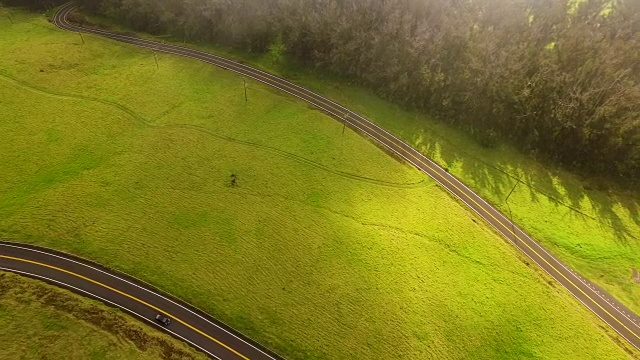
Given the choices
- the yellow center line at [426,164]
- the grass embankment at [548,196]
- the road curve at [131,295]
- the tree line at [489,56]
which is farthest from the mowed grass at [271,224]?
the tree line at [489,56]

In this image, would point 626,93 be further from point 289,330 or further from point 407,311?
point 289,330

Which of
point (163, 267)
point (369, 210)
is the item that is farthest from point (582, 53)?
point (163, 267)

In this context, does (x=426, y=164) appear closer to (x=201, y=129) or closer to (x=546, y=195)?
(x=546, y=195)

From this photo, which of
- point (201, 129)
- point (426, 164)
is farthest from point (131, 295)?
point (426, 164)

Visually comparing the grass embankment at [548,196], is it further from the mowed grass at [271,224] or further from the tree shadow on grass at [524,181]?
the mowed grass at [271,224]

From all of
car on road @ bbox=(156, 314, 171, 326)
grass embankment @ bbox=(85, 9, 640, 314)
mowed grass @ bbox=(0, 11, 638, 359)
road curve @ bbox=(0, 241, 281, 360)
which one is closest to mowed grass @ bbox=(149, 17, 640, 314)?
grass embankment @ bbox=(85, 9, 640, 314)
